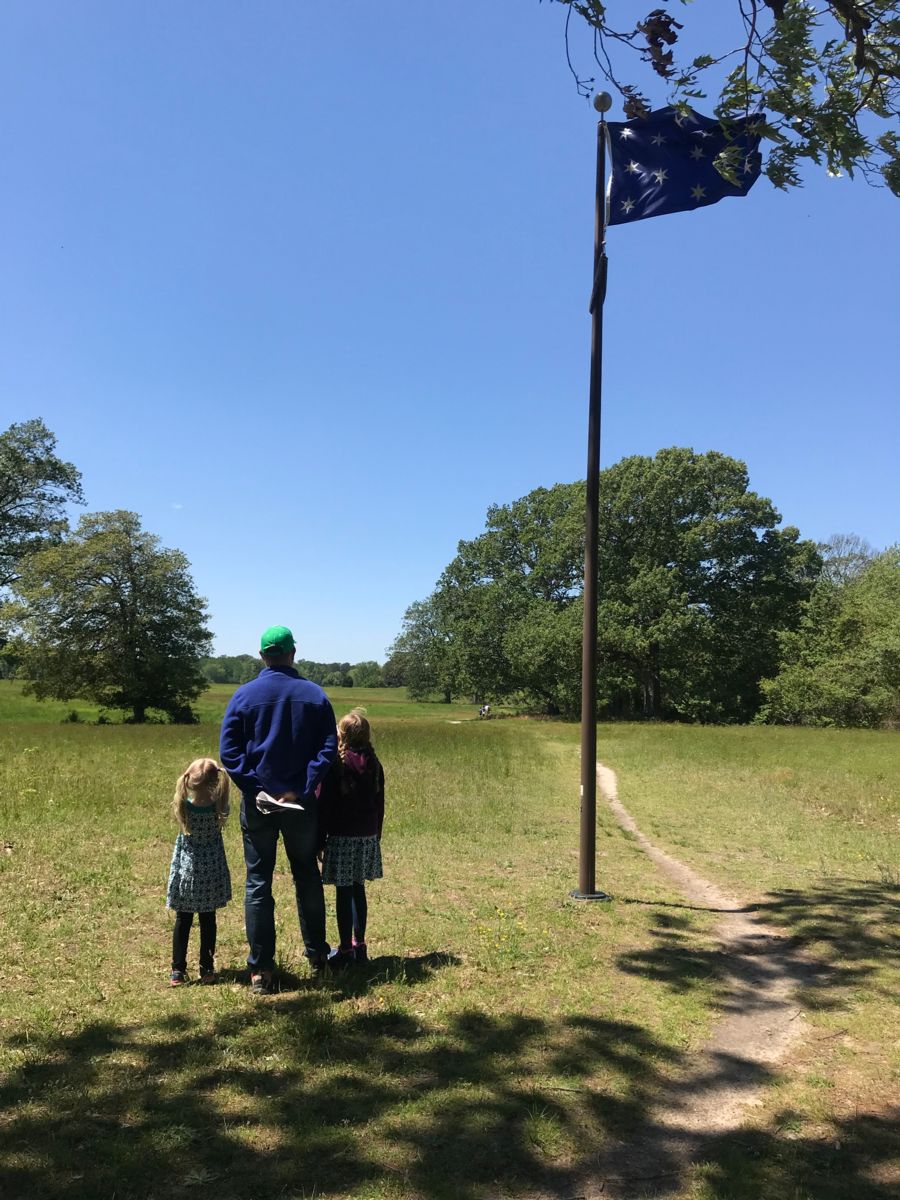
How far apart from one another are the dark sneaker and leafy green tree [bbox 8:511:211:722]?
43.1 m

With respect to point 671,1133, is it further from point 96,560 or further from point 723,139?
point 96,560

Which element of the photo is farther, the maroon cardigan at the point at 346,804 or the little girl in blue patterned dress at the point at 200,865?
the maroon cardigan at the point at 346,804

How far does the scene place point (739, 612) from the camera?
50344mm

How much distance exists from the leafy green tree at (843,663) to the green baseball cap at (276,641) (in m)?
45.6

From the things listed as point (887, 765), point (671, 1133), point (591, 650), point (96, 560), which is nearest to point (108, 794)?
point (591, 650)

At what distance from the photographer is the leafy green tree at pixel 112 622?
144ft

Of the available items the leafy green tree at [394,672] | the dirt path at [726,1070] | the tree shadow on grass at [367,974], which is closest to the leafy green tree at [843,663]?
the dirt path at [726,1070]

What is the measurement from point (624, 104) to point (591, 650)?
195 inches

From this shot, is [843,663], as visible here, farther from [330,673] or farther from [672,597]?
[330,673]

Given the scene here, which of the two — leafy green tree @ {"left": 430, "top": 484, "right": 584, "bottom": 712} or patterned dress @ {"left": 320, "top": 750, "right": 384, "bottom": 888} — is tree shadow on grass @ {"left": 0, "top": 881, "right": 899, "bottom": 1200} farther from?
leafy green tree @ {"left": 430, "top": 484, "right": 584, "bottom": 712}

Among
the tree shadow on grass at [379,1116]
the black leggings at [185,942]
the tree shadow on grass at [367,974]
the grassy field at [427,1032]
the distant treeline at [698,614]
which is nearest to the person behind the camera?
the tree shadow on grass at [379,1116]

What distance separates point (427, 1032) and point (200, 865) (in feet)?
6.90

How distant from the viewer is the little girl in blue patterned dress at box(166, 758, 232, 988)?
564cm

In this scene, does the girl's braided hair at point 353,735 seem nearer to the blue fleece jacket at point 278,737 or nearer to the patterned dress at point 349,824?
the patterned dress at point 349,824
